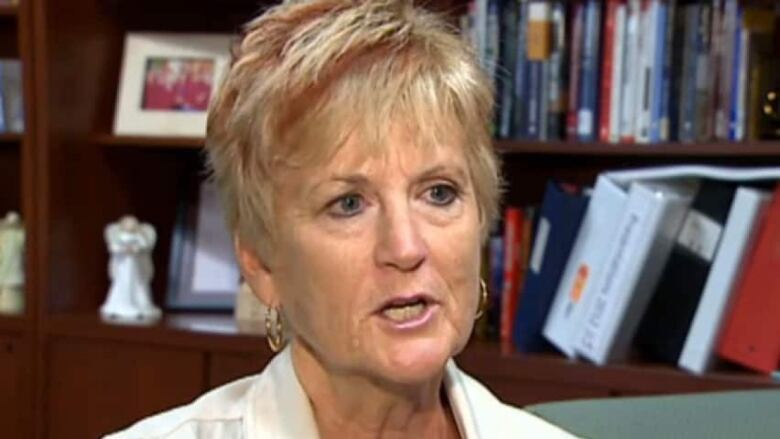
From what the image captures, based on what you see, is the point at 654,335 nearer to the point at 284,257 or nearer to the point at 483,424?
the point at 483,424

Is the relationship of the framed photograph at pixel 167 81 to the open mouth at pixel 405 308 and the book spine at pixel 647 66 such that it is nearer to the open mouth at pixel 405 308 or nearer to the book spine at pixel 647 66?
the book spine at pixel 647 66

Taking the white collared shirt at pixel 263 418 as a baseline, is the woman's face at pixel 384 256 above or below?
above

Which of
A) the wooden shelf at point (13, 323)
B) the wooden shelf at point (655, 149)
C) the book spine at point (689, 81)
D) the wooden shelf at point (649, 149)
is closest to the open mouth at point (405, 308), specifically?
the wooden shelf at point (649, 149)

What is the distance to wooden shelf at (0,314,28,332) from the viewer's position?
250 centimetres

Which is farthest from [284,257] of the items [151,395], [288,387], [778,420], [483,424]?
[151,395]

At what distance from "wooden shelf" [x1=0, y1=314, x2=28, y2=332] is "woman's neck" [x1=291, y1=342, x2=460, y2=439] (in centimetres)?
134

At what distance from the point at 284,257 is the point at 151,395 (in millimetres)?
1289

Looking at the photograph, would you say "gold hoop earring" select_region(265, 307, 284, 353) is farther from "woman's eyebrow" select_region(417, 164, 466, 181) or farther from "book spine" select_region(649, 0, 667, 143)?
"book spine" select_region(649, 0, 667, 143)

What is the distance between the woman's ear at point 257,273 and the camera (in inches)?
50.3

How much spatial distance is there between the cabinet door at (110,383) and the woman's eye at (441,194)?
1276mm

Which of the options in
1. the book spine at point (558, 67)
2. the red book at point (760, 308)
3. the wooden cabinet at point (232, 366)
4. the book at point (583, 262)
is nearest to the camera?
the red book at point (760, 308)

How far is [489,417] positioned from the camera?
1356 mm

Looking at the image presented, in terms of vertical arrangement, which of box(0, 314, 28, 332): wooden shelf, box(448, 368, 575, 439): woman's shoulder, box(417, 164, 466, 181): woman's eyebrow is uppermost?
box(417, 164, 466, 181): woman's eyebrow

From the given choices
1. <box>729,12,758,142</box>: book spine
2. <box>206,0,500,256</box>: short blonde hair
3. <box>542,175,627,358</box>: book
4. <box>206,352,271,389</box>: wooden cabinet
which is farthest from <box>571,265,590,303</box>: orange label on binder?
<box>206,0,500,256</box>: short blonde hair
